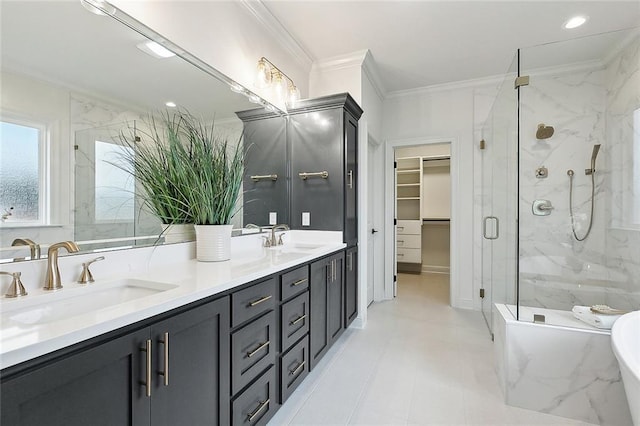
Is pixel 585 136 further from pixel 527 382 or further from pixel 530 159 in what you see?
pixel 527 382

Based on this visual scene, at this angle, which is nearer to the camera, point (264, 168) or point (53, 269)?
point (53, 269)

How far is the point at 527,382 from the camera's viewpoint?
175 centimetres

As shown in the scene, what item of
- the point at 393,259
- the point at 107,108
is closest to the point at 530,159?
the point at 393,259

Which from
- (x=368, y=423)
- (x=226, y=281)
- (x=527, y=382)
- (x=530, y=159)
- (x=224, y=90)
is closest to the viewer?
(x=226, y=281)

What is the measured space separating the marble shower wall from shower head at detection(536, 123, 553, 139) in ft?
0.12

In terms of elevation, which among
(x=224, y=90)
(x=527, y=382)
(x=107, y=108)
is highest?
A: (x=224, y=90)

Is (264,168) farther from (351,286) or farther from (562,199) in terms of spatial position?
(562,199)

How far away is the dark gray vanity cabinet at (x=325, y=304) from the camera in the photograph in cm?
196

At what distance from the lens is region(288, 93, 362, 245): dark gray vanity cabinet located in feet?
8.50

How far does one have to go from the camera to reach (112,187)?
133cm

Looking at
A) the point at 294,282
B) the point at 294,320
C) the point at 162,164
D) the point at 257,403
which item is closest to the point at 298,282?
the point at 294,282

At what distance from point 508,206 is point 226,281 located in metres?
2.46

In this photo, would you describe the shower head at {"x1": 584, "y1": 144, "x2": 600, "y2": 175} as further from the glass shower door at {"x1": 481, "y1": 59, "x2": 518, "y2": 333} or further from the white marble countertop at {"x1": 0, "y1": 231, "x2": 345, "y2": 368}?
the white marble countertop at {"x1": 0, "y1": 231, "x2": 345, "y2": 368}

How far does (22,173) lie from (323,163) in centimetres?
197
